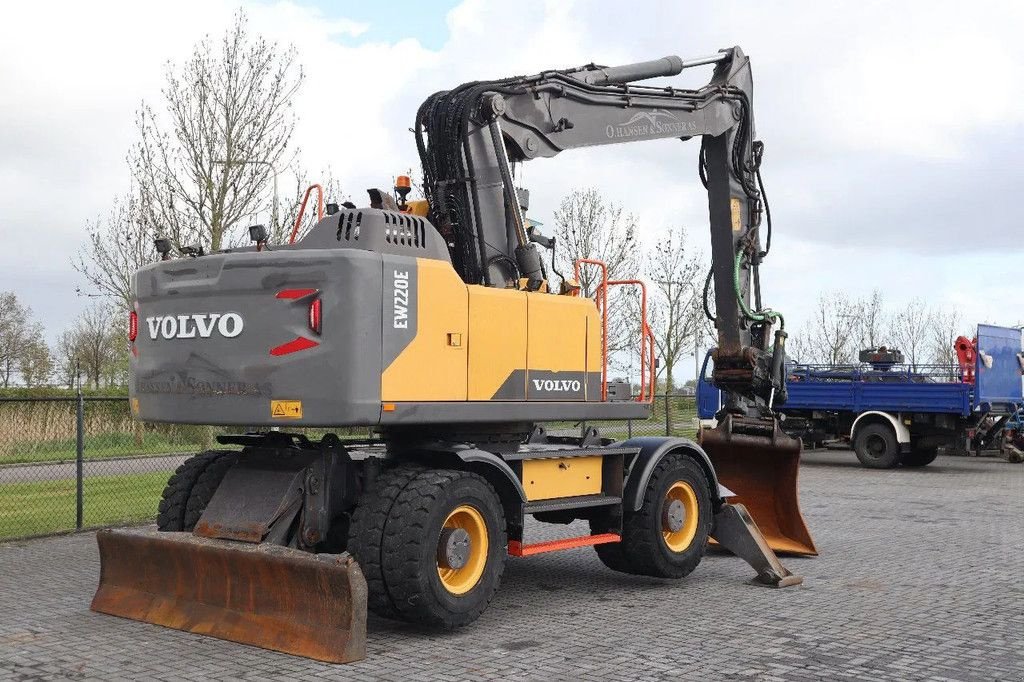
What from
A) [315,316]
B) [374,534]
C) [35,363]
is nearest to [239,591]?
[374,534]

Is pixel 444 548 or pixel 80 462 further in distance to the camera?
pixel 80 462

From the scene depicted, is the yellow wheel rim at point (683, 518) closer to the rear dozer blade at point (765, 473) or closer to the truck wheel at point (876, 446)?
the rear dozer blade at point (765, 473)

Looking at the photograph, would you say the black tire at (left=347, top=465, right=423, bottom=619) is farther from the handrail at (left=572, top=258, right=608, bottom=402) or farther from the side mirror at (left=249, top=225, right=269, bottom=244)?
the handrail at (left=572, top=258, right=608, bottom=402)

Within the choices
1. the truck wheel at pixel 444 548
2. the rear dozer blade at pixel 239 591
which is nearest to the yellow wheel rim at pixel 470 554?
the truck wheel at pixel 444 548

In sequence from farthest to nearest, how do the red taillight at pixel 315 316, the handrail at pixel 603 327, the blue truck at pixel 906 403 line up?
the blue truck at pixel 906 403 → the handrail at pixel 603 327 → the red taillight at pixel 315 316

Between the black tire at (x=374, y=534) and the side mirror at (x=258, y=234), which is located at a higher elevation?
the side mirror at (x=258, y=234)

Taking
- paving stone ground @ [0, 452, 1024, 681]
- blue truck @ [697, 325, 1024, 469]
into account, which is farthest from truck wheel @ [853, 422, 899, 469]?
paving stone ground @ [0, 452, 1024, 681]

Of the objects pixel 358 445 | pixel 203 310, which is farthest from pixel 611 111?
pixel 203 310

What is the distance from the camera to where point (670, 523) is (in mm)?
9719

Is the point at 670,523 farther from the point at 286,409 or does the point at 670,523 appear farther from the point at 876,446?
the point at 876,446

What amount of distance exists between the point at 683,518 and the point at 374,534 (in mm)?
3531

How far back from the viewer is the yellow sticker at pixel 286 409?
7238 millimetres

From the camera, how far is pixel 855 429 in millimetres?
23609

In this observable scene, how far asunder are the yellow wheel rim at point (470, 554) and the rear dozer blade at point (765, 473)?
4.18 m
